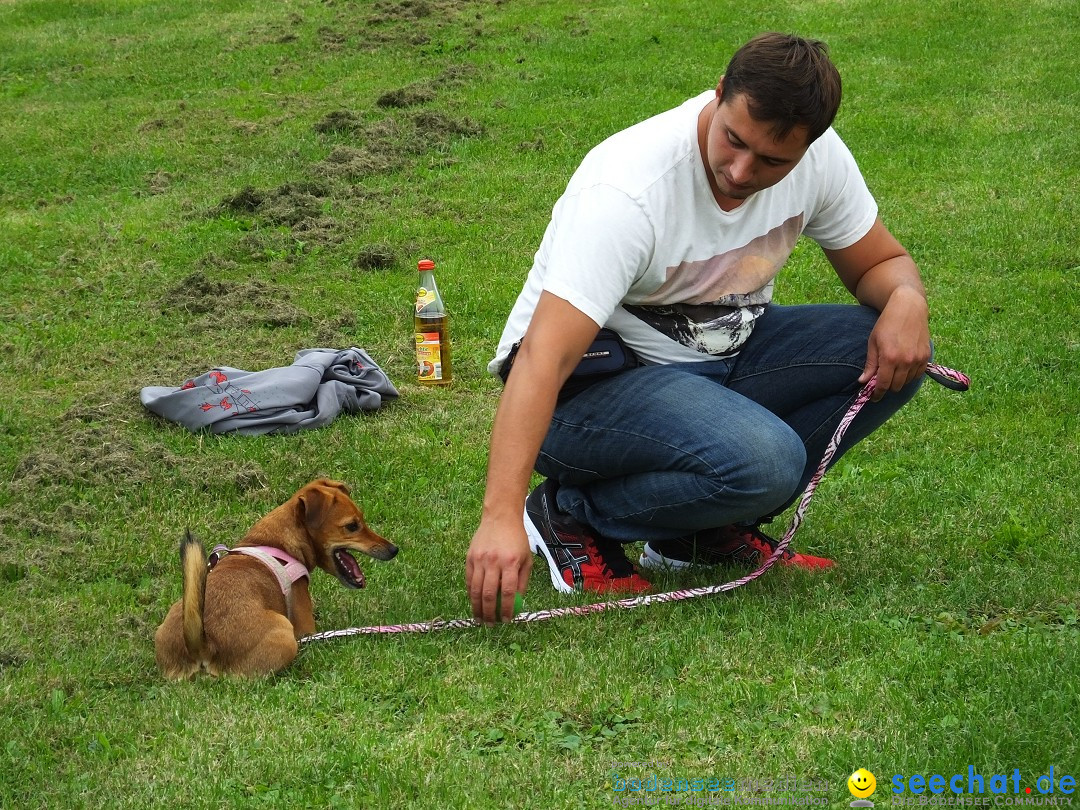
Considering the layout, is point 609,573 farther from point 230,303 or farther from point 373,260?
point 373,260

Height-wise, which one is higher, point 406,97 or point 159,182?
point 406,97

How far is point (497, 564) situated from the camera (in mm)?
3100

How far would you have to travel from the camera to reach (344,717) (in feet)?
10.9

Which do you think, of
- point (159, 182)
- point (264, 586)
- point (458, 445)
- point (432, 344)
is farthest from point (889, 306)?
point (159, 182)

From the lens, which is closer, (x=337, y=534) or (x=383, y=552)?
(x=337, y=534)

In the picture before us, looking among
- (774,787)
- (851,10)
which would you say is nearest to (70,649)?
(774,787)

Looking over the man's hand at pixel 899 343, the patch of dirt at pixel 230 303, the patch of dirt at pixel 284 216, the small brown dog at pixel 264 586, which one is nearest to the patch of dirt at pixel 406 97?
the patch of dirt at pixel 284 216

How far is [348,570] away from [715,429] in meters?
1.54

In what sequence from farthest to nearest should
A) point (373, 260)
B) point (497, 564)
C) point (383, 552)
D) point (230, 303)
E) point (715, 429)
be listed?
point (373, 260) → point (230, 303) → point (383, 552) → point (715, 429) → point (497, 564)

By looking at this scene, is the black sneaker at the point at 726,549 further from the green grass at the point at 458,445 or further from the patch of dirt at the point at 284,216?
the patch of dirt at the point at 284,216

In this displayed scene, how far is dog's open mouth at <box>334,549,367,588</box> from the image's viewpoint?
4406mm

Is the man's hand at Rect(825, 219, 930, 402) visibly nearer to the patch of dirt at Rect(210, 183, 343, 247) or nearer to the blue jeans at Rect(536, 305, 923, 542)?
the blue jeans at Rect(536, 305, 923, 542)

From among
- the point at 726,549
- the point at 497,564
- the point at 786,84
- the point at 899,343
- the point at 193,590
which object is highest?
the point at 786,84

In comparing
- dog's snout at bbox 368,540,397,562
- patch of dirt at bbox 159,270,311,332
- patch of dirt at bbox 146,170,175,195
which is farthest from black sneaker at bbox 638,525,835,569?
patch of dirt at bbox 146,170,175,195
